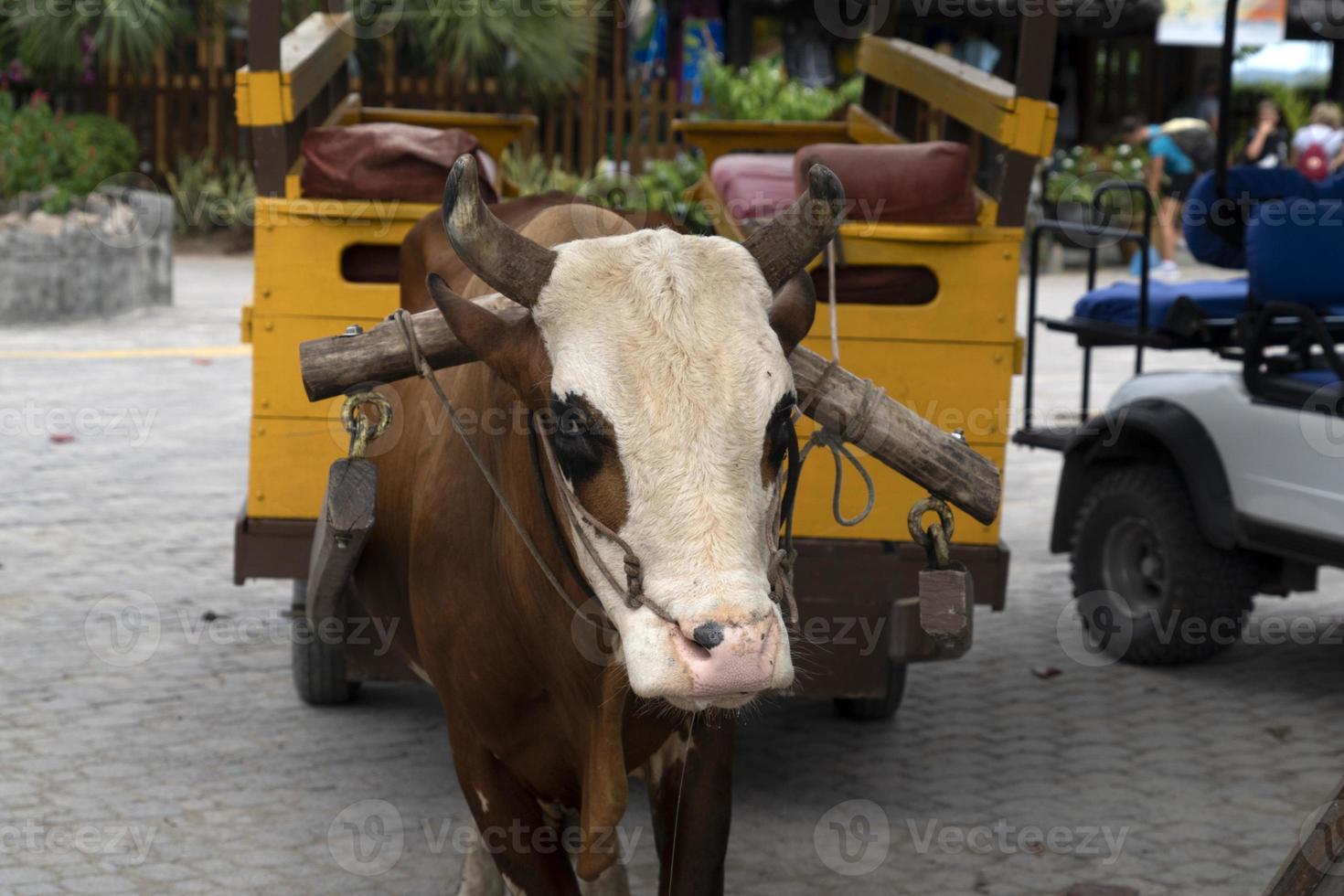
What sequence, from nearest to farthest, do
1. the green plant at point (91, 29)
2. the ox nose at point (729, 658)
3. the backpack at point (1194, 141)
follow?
A: the ox nose at point (729, 658)
the backpack at point (1194, 141)
the green plant at point (91, 29)

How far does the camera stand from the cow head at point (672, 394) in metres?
2.64

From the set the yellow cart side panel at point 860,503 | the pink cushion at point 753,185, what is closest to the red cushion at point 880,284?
the pink cushion at point 753,185

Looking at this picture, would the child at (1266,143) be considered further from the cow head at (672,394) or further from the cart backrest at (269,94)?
the cow head at (672,394)

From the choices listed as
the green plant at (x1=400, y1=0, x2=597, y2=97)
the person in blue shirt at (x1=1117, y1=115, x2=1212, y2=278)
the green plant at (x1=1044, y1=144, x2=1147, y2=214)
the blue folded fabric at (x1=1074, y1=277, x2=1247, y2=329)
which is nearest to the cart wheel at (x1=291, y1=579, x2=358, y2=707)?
the blue folded fabric at (x1=1074, y1=277, x2=1247, y2=329)

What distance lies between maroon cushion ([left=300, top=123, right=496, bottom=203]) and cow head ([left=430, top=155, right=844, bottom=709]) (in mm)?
1956

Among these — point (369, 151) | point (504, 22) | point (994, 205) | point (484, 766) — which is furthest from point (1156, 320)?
point (504, 22)

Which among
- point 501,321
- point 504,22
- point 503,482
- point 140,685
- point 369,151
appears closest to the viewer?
point 501,321

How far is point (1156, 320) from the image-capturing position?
6637 millimetres

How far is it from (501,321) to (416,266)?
5.25 ft

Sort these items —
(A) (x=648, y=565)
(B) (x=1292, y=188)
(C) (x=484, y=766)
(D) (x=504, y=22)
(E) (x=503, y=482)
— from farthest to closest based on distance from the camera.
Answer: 1. (D) (x=504, y=22)
2. (B) (x=1292, y=188)
3. (C) (x=484, y=766)
4. (E) (x=503, y=482)
5. (A) (x=648, y=565)

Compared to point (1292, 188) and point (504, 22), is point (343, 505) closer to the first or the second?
point (1292, 188)

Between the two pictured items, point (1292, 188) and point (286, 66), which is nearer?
Result: point (286, 66)

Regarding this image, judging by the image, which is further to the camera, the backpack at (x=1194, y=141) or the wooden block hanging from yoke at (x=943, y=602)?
the backpack at (x=1194, y=141)

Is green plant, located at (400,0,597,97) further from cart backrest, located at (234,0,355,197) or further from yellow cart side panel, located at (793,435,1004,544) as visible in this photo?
yellow cart side panel, located at (793,435,1004,544)
